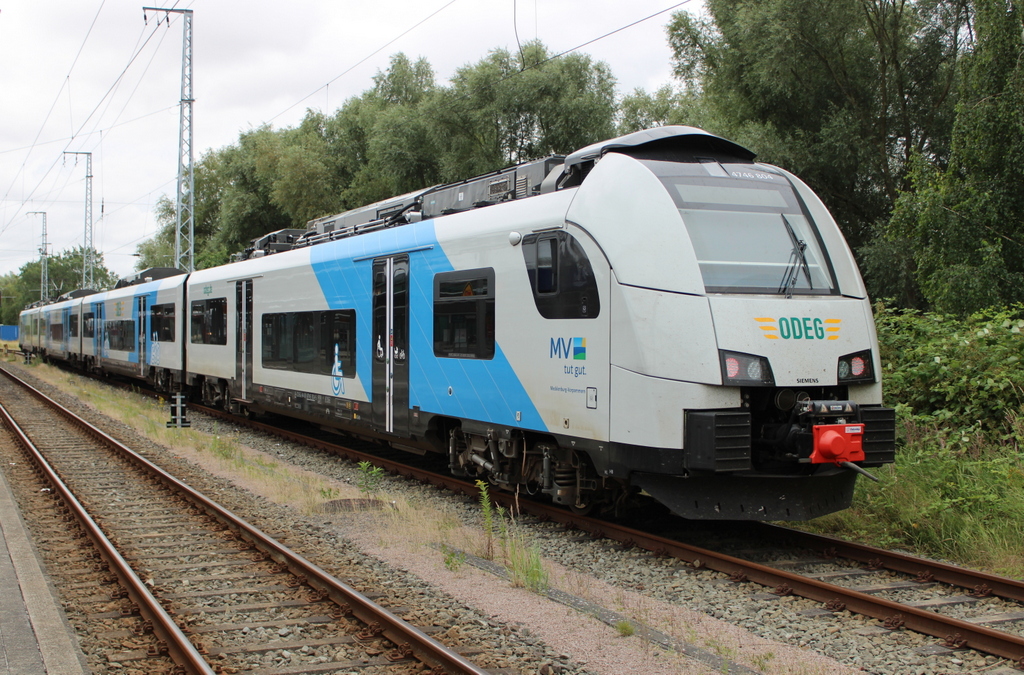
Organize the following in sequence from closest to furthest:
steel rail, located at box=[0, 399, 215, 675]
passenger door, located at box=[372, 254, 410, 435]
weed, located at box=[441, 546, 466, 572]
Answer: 1. steel rail, located at box=[0, 399, 215, 675]
2. weed, located at box=[441, 546, 466, 572]
3. passenger door, located at box=[372, 254, 410, 435]

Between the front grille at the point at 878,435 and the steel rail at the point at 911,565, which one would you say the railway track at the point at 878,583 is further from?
the front grille at the point at 878,435

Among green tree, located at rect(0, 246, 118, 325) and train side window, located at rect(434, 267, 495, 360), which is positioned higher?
green tree, located at rect(0, 246, 118, 325)

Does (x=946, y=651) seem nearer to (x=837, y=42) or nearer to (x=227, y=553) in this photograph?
(x=227, y=553)

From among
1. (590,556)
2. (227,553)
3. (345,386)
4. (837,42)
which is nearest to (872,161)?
(837,42)

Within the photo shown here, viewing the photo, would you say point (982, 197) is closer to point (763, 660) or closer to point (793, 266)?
point (793, 266)

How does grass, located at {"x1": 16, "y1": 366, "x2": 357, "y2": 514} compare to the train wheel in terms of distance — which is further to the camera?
grass, located at {"x1": 16, "y1": 366, "x2": 357, "y2": 514}

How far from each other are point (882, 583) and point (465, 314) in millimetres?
4491

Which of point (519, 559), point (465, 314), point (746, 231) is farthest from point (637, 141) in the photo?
point (519, 559)

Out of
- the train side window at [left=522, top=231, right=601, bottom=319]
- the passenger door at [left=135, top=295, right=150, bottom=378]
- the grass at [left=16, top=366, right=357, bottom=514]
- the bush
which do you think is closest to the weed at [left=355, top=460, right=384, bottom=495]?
the grass at [left=16, top=366, right=357, bottom=514]

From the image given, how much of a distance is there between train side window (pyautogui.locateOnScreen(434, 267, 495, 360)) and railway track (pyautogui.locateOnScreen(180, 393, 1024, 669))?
6.40 feet

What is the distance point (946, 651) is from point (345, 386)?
798 cm

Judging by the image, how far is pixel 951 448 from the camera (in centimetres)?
918

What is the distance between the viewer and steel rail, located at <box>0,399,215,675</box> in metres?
4.86

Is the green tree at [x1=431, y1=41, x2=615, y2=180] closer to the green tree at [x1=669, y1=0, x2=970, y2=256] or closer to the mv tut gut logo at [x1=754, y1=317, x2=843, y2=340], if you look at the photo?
the green tree at [x1=669, y1=0, x2=970, y2=256]
